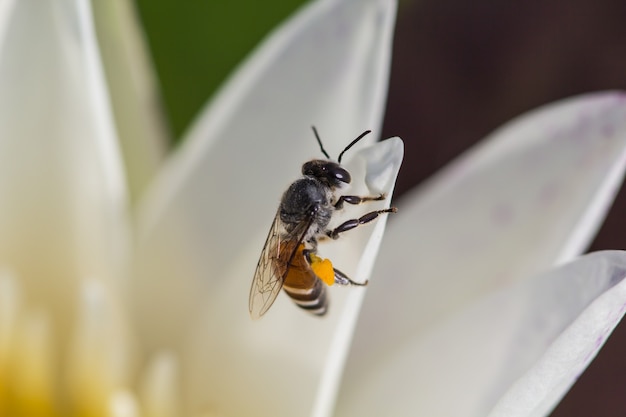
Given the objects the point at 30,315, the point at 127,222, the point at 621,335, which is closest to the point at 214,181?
the point at 127,222

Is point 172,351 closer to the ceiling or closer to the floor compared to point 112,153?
closer to the floor

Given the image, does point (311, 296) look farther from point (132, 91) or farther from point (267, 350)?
point (132, 91)

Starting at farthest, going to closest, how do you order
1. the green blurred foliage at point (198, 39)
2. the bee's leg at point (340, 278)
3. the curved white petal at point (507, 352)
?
the green blurred foliage at point (198, 39) < the bee's leg at point (340, 278) < the curved white petal at point (507, 352)

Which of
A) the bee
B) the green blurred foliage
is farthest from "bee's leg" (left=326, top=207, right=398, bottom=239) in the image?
the green blurred foliage

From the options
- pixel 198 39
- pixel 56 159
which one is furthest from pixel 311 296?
pixel 198 39

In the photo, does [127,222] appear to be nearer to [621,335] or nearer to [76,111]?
[76,111]

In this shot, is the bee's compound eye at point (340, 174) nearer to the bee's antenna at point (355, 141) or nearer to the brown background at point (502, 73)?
the bee's antenna at point (355, 141)

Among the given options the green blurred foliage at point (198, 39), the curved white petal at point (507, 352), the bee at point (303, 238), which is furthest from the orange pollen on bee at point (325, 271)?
the green blurred foliage at point (198, 39)
